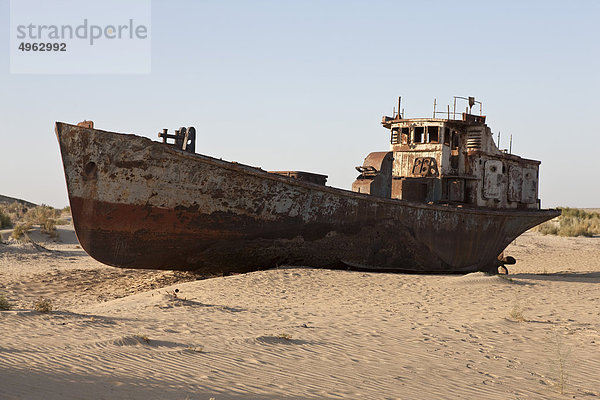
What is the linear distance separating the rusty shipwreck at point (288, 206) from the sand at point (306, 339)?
72 centimetres

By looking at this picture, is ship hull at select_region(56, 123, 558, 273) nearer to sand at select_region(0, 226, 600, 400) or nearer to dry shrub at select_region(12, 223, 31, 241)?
sand at select_region(0, 226, 600, 400)

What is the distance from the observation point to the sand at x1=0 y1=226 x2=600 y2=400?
4.87m

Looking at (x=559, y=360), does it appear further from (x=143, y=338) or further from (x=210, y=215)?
(x=210, y=215)

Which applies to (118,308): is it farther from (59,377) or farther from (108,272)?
(108,272)

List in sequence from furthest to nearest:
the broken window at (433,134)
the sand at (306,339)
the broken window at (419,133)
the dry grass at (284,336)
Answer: the broken window at (419,133) < the broken window at (433,134) < the dry grass at (284,336) < the sand at (306,339)

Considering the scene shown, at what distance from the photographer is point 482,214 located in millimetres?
15289

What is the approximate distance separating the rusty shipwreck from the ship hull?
0.06ft

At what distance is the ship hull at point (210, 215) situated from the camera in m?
10.3

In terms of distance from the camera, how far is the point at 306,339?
6.83 meters

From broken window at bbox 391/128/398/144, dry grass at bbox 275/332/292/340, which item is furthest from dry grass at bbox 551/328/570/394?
broken window at bbox 391/128/398/144

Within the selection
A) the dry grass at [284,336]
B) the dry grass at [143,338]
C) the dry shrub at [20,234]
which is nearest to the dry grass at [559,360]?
the dry grass at [284,336]

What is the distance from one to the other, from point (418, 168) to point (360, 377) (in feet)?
35.8

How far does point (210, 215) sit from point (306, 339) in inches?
182

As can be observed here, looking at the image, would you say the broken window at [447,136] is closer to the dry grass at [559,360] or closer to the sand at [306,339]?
the sand at [306,339]
